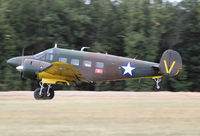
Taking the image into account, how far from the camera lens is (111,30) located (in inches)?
1430

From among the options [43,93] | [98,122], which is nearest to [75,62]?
[43,93]

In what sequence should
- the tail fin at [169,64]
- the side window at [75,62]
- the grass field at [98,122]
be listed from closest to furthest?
1. the grass field at [98,122]
2. the side window at [75,62]
3. the tail fin at [169,64]

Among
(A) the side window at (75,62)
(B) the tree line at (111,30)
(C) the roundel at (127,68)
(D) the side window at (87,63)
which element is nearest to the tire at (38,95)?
(A) the side window at (75,62)

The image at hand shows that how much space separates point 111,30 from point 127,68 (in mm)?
18635

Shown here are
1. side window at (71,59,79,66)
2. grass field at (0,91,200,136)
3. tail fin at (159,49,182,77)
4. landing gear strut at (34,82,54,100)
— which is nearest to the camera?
grass field at (0,91,200,136)

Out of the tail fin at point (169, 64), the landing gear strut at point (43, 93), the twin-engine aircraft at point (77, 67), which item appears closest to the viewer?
the twin-engine aircraft at point (77, 67)

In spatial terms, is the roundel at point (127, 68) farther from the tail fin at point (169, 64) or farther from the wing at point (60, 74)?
the wing at point (60, 74)

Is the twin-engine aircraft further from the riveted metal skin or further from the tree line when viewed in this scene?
the tree line

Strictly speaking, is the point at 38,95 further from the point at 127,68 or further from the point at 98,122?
the point at 98,122

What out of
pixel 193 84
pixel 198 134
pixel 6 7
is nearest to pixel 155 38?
pixel 193 84

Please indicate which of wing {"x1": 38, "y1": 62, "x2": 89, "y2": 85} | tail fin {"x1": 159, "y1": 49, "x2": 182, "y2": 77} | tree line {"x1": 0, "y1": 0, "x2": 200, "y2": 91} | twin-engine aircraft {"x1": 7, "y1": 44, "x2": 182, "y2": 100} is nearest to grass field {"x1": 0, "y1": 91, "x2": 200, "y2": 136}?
wing {"x1": 38, "y1": 62, "x2": 89, "y2": 85}

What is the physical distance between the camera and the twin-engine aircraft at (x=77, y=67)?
16766 mm

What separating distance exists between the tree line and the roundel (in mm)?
12349

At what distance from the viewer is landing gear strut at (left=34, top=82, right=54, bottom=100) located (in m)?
17.2
